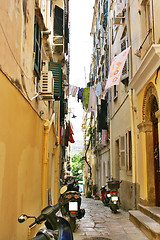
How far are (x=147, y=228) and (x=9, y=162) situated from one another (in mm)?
3581

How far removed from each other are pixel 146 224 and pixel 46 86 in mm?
4202

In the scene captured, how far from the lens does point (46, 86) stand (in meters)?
7.35

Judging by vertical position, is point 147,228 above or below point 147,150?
below

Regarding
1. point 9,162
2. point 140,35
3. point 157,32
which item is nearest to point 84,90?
point 140,35

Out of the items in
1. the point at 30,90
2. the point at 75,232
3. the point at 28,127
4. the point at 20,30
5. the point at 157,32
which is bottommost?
the point at 75,232

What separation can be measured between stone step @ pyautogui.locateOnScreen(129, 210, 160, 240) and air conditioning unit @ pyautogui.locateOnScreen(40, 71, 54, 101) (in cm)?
389

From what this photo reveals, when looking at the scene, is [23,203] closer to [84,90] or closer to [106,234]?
[106,234]

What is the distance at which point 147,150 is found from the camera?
783 centimetres

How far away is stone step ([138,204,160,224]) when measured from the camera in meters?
6.17

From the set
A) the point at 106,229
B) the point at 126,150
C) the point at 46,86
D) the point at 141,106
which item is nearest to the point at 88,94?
the point at 126,150

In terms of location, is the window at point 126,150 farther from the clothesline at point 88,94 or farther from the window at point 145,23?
the clothesline at point 88,94

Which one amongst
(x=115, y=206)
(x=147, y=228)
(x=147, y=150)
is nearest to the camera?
(x=147, y=228)

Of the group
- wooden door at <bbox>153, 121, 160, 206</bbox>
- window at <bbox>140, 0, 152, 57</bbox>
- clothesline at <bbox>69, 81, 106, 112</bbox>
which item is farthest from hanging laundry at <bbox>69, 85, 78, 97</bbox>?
wooden door at <bbox>153, 121, 160, 206</bbox>

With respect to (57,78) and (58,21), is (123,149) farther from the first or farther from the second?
(58,21)
